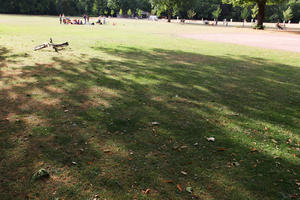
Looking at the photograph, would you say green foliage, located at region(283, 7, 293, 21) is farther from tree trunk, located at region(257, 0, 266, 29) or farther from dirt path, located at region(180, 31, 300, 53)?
dirt path, located at region(180, 31, 300, 53)

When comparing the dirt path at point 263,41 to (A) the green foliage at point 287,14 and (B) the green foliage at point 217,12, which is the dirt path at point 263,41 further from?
(B) the green foliage at point 217,12

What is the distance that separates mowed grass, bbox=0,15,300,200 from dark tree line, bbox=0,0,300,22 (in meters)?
66.0

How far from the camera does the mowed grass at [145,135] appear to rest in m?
3.74

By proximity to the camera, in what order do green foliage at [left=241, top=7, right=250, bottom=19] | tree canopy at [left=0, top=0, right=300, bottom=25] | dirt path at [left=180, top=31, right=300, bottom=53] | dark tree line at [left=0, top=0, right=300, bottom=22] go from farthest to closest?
Answer: 1. green foliage at [left=241, top=7, right=250, bottom=19]
2. dark tree line at [left=0, top=0, right=300, bottom=22]
3. tree canopy at [left=0, top=0, right=300, bottom=25]
4. dirt path at [left=180, top=31, right=300, bottom=53]

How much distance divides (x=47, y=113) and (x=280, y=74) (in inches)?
426

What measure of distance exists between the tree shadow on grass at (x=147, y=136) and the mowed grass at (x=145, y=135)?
0.9 inches

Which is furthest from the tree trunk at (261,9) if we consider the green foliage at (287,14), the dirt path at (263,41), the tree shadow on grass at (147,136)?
the green foliage at (287,14)

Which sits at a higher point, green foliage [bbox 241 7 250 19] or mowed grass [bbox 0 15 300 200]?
green foliage [bbox 241 7 250 19]

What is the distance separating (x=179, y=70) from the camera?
1141cm

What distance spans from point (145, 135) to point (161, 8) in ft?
231

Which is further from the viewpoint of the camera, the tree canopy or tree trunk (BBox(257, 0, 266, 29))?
the tree canopy

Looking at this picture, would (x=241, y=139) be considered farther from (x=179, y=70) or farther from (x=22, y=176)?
(x=179, y=70)


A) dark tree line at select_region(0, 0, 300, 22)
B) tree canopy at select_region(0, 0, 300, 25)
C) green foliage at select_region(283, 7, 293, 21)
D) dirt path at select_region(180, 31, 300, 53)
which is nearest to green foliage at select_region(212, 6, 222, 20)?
dark tree line at select_region(0, 0, 300, 22)

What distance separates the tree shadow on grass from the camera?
375 cm
